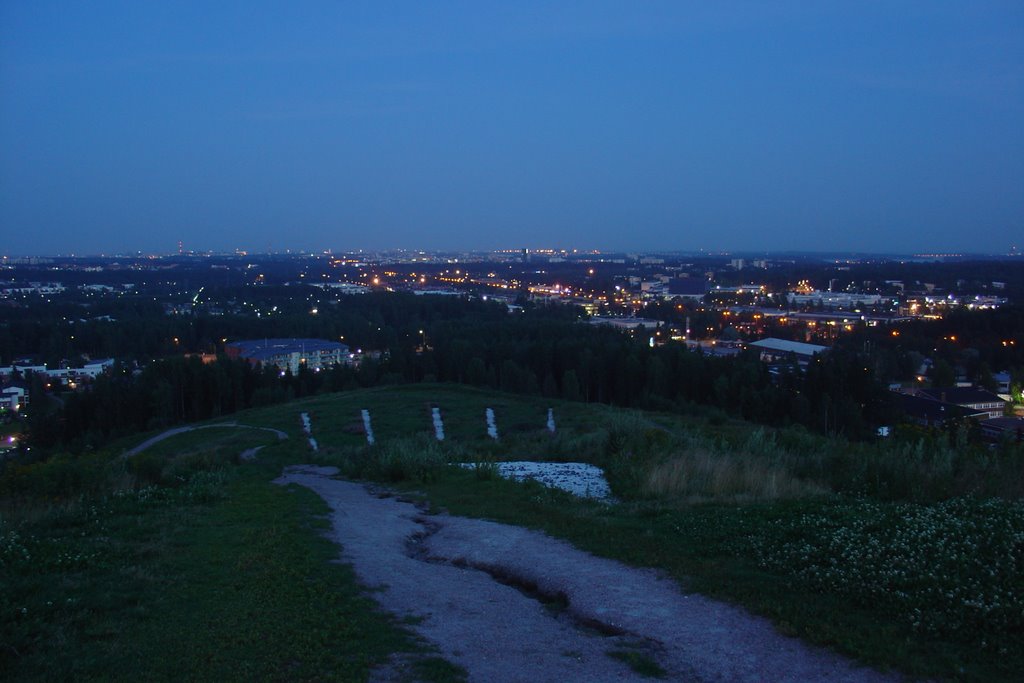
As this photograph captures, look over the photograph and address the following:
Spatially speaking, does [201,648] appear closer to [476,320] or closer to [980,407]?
[980,407]

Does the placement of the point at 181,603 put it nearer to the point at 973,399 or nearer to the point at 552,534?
the point at 552,534

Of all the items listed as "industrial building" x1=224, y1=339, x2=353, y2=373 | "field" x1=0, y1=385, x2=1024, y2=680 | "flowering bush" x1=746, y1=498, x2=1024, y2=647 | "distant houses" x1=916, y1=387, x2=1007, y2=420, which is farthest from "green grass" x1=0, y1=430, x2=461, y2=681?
"industrial building" x1=224, y1=339, x2=353, y2=373

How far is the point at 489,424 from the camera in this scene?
33375 mm

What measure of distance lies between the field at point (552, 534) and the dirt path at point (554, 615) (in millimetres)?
283

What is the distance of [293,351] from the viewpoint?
3014 inches

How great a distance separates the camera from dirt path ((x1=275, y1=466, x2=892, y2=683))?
17.5 feet

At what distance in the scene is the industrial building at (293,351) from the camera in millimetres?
73875

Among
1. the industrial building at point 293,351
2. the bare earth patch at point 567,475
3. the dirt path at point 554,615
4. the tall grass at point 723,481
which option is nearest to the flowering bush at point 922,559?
the dirt path at point 554,615

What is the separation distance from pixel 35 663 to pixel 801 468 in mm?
11049

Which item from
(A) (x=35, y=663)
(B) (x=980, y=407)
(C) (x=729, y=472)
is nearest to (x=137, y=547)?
(A) (x=35, y=663)

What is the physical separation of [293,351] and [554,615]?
73.3 m

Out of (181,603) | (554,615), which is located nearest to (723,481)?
(554,615)

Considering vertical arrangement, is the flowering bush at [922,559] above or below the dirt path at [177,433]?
above

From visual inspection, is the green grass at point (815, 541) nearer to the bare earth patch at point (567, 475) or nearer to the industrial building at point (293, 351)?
the bare earth patch at point (567, 475)
